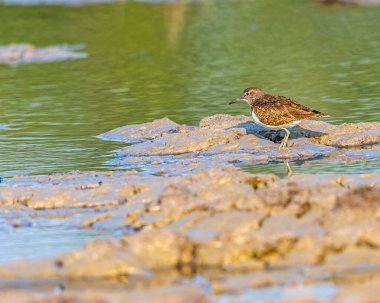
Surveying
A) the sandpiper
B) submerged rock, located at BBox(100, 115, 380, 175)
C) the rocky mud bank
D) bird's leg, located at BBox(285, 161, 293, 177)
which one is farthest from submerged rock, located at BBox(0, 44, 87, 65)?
the rocky mud bank

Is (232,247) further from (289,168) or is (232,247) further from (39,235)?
(289,168)

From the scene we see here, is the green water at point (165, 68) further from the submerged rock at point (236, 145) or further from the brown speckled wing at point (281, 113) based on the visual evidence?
the brown speckled wing at point (281, 113)

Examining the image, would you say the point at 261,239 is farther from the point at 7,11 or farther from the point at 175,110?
the point at 7,11

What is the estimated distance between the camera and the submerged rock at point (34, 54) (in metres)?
27.8

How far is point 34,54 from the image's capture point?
2831 cm

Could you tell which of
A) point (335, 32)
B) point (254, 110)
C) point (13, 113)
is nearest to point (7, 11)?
point (335, 32)

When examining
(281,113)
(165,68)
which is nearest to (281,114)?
(281,113)

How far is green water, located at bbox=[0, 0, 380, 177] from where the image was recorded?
17.8 m

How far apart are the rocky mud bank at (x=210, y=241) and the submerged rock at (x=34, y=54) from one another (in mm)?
15729

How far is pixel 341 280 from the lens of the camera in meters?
8.53

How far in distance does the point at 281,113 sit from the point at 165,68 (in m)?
10.9

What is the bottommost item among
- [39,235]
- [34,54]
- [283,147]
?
[34,54]

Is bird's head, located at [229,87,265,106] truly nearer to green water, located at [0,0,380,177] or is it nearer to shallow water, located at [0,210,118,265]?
green water, located at [0,0,380,177]

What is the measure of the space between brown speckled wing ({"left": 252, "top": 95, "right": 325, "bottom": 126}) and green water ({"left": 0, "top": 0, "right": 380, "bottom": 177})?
2.56 meters
